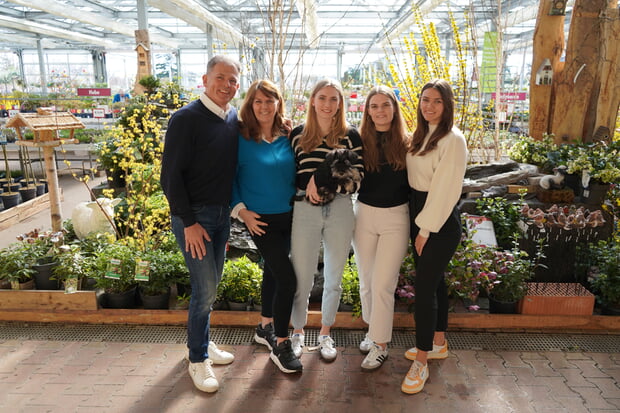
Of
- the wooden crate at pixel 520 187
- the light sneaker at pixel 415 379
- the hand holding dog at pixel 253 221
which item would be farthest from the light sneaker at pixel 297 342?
the wooden crate at pixel 520 187

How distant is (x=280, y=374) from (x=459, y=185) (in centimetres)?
149

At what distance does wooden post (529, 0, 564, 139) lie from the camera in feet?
16.1

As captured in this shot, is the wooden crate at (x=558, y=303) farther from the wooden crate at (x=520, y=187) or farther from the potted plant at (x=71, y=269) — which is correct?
the potted plant at (x=71, y=269)

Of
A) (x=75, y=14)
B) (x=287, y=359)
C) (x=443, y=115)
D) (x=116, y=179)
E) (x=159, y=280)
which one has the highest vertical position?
(x=75, y=14)

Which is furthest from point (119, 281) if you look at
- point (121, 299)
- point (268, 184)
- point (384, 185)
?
point (384, 185)

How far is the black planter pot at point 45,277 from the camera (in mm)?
3369

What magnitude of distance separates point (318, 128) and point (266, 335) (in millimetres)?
1371

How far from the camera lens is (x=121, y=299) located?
10.6ft

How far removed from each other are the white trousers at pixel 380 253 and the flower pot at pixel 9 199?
5861 mm

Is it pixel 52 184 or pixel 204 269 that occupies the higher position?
pixel 52 184

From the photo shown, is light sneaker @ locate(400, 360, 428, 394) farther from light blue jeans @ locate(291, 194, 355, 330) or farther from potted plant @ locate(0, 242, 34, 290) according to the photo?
potted plant @ locate(0, 242, 34, 290)


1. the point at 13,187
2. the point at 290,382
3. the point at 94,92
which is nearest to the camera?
the point at 290,382

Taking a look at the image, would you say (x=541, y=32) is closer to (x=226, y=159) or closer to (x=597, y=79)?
(x=597, y=79)

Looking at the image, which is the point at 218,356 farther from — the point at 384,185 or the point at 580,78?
the point at 580,78
